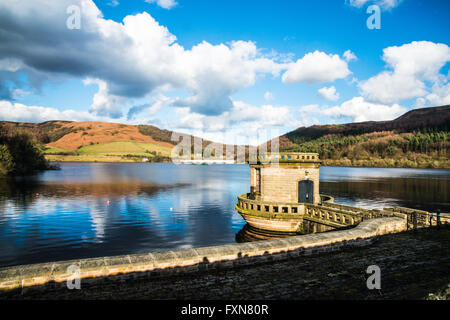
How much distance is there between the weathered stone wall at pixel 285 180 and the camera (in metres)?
22.8

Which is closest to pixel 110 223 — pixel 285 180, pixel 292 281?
→ pixel 285 180

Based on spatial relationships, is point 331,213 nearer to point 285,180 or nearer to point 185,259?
point 285,180

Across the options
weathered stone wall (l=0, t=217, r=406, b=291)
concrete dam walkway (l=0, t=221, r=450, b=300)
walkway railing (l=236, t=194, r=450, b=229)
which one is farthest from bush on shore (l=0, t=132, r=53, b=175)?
concrete dam walkway (l=0, t=221, r=450, b=300)

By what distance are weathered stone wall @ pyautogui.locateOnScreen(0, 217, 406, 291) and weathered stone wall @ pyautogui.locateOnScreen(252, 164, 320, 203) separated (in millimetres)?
11094

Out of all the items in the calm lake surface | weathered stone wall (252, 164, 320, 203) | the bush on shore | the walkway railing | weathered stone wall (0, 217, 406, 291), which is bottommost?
the calm lake surface

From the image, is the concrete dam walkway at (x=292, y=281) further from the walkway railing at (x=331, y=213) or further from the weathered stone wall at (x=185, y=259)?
the walkway railing at (x=331, y=213)

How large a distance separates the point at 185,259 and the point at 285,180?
52.5 ft

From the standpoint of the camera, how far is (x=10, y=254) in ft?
71.6

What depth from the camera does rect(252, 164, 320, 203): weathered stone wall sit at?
2281cm

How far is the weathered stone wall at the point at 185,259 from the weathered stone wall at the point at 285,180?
A: 1109 centimetres

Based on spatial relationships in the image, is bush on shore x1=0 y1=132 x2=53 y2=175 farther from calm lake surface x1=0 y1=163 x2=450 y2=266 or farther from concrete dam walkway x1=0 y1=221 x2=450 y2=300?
concrete dam walkway x1=0 y1=221 x2=450 y2=300

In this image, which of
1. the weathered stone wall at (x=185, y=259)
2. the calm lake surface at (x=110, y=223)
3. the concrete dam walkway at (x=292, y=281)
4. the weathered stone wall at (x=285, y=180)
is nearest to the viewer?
the concrete dam walkway at (x=292, y=281)

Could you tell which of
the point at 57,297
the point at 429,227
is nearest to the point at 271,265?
the point at 57,297

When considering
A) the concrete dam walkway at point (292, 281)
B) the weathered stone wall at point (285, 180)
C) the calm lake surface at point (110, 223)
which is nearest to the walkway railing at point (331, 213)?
the weathered stone wall at point (285, 180)
